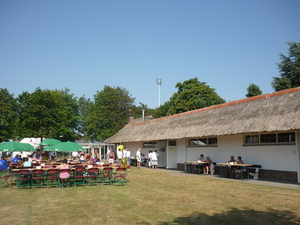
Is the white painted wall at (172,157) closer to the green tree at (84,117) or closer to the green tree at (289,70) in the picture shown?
the green tree at (289,70)

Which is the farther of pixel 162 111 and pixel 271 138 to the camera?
pixel 162 111

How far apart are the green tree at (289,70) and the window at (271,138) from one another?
71.4 feet

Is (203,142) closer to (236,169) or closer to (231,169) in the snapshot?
(231,169)

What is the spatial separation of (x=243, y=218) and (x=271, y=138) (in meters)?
9.07

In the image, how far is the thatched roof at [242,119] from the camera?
14070mm

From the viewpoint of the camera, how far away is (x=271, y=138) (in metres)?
15.2

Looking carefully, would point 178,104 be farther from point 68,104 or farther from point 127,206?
point 127,206

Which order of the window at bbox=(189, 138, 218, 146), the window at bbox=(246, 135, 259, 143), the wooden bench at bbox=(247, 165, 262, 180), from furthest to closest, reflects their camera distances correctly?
1. the window at bbox=(189, 138, 218, 146)
2. the window at bbox=(246, 135, 259, 143)
3. the wooden bench at bbox=(247, 165, 262, 180)

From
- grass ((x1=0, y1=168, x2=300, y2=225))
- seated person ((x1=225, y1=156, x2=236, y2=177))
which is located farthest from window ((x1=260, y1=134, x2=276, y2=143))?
grass ((x1=0, y1=168, x2=300, y2=225))

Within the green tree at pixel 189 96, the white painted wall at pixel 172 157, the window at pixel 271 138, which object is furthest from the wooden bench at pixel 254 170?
the green tree at pixel 189 96

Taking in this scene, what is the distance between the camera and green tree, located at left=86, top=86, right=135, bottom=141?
53.0 metres

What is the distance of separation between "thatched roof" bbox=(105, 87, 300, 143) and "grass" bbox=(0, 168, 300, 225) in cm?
363

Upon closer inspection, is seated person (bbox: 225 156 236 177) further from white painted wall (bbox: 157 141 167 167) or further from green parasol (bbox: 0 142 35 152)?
green parasol (bbox: 0 142 35 152)

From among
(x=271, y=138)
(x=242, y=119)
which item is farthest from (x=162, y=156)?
(x=271, y=138)
